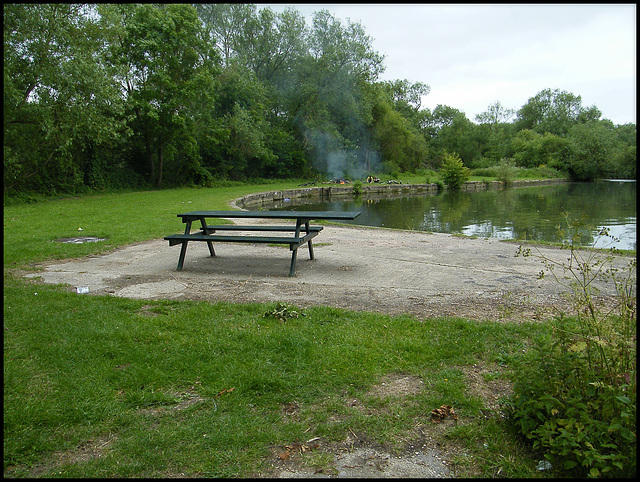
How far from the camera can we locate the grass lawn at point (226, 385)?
2.30 m

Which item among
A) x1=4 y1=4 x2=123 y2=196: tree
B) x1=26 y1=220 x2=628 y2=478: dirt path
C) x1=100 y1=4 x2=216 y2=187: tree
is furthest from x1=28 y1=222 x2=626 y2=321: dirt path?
x1=100 y1=4 x2=216 y2=187: tree

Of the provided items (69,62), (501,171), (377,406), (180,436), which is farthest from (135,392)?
(501,171)

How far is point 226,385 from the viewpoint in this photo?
9.78 feet

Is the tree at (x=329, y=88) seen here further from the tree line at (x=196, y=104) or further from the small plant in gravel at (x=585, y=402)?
the small plant in gravel at (x=585, y=402)

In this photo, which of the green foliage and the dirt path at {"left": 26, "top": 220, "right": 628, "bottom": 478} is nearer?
the dirt path at {"left": 26, "top": 220, "right": 628, "bottom": 478}

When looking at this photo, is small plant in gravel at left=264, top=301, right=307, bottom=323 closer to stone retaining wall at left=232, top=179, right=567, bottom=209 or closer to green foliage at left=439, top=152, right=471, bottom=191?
stone retaining wall at left=232, top=179, right=567, bottom=209

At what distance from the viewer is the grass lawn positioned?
230cm

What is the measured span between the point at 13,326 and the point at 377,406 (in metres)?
3.22

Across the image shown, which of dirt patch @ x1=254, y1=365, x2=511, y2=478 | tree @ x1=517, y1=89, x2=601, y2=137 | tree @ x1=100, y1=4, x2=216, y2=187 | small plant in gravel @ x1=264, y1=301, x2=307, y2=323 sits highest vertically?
tree @ x1=517, y1=89, x2=601, y2=137

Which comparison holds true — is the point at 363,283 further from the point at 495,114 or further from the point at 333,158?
the point at 495,114

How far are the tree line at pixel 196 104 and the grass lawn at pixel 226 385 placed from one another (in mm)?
7998

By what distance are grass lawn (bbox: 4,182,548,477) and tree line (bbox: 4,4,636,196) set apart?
8.00 m

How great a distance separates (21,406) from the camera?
2684 millimetres

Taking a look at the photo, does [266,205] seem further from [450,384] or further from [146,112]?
[450,384]
